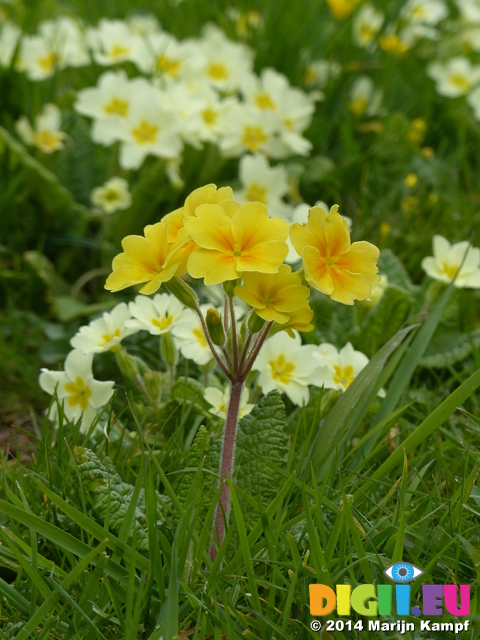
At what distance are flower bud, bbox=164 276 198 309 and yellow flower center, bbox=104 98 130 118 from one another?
4.48ft

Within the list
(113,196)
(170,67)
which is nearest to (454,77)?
(170,67)

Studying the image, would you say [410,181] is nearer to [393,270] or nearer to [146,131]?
[393,270]

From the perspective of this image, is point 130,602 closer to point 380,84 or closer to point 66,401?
point 66,401

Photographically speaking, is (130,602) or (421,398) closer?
(130,602)

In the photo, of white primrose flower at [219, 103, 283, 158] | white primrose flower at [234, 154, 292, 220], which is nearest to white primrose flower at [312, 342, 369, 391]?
white primrose flower at [234, 154, 292, 220]

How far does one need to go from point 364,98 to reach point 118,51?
102 cm

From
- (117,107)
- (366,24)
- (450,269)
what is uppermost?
(366,24)

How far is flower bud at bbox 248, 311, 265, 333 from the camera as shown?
49.9 inches

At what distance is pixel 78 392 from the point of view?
66.0 inches

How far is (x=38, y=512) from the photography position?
143 cm

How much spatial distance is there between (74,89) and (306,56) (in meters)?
1.00

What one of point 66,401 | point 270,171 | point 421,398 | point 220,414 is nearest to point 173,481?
point 220,414

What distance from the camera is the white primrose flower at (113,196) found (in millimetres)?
2451

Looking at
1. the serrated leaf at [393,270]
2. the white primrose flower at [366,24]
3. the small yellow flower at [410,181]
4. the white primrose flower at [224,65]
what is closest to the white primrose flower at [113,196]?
the white primrose flower at [224,65]
